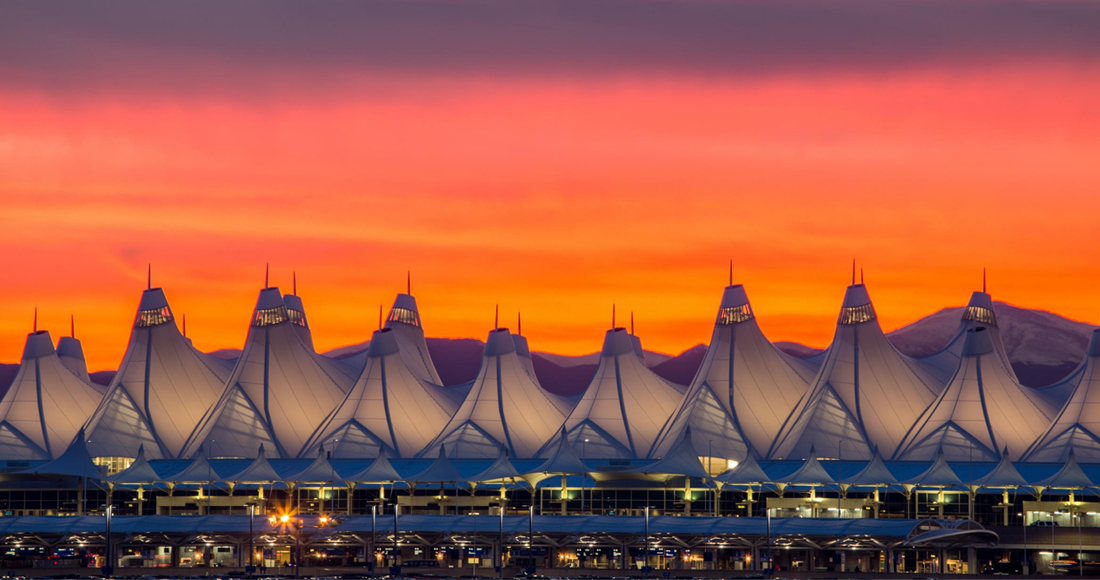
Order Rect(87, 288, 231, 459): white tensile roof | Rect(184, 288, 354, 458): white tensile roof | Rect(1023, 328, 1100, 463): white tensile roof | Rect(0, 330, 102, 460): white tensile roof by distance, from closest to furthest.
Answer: Rect(1023, 328, 1100, 463): white tensile roof → Rect(184, 288, 354, 458): white tensile roof → Rect(87, 288, 231, 459): white tensile roof → Rect(0, 330, 102, 460): white tensile roof

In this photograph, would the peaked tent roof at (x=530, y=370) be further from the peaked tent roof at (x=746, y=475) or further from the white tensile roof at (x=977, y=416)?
the white tensile roof at (x=977, y=416)

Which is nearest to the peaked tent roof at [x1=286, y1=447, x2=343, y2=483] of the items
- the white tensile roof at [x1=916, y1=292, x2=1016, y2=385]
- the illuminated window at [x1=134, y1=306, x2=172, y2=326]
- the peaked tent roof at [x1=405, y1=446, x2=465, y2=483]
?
the peaked tent roof at [x1=405, y1=446, x2=465, y2=483]

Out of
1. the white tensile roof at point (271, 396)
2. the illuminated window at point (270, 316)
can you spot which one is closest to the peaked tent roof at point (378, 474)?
the white tensile roof at point (271, 396)

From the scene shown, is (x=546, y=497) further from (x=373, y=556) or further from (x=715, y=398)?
(x=373, y=556)

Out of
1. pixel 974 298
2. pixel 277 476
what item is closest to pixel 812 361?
pixel 974 298

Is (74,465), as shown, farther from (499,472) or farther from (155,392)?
(499,472)

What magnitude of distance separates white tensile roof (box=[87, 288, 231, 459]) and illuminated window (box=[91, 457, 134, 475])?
72cm

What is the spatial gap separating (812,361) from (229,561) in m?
52.2

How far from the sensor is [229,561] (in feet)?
386

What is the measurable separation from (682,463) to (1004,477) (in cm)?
2094

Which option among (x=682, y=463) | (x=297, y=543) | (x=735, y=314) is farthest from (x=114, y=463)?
(x=735, y=314)

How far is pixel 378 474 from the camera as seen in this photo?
128125mm

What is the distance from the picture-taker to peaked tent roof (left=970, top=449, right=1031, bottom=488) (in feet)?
385

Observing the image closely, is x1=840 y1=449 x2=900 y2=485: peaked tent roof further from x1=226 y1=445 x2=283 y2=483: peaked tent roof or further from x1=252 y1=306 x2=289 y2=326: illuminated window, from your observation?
x1=252 y1=306 x2=289 y2=326: illuminated window
